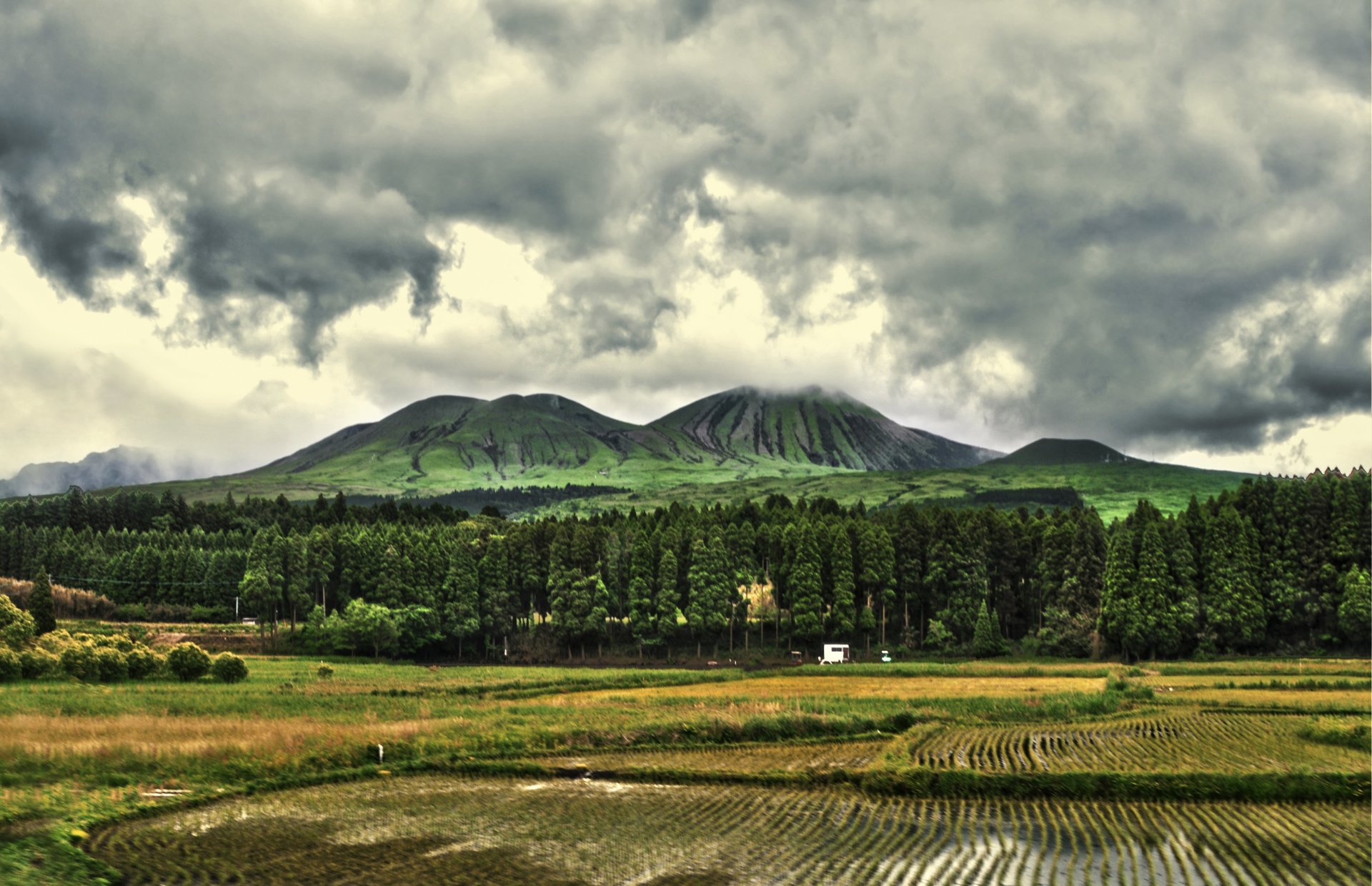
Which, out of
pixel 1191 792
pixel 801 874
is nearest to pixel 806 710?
pixel 1191 792

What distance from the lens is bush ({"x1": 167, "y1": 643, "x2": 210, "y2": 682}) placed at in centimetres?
6762

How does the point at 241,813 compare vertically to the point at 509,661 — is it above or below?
above

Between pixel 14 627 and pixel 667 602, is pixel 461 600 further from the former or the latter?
pixel 14 627

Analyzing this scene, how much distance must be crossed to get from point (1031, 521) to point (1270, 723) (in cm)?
7774

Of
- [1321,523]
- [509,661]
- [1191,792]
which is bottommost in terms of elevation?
[509,661]

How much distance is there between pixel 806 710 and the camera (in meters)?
50.7

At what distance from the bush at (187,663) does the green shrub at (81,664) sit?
4.65 m

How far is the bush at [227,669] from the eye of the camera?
6881 centimetres

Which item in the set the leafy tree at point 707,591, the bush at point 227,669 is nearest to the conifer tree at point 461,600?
the leafy tree at point 707,591

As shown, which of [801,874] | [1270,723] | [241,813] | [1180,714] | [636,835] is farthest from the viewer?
[1180,714]

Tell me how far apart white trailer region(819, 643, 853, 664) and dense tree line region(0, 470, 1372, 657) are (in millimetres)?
5177

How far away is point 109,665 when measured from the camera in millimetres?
65750

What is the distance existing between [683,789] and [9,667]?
54.7 metres

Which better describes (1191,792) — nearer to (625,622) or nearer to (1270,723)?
(1270,723)
